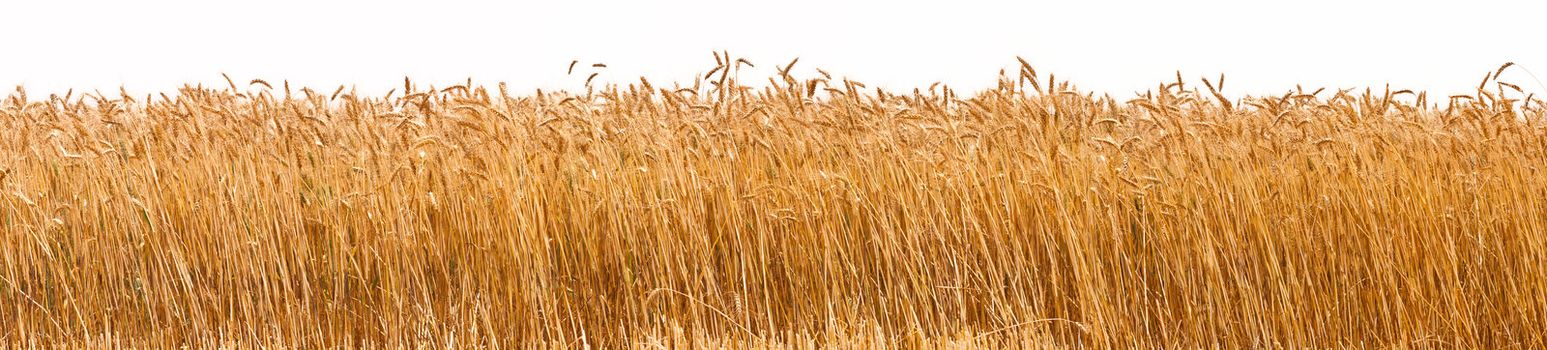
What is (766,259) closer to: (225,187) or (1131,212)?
(1131,212)

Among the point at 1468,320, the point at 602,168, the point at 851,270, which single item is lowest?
the point at 1468,320

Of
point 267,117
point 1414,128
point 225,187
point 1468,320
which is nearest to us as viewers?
point 1468,320

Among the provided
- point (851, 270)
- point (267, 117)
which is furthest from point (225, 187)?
point (851, 270)

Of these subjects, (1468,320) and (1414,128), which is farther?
(1414,128)

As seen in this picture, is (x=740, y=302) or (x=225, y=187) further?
(x=225, y=187)

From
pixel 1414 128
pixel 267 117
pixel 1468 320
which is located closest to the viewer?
pixel 1468 320

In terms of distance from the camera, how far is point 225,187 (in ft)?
11.6

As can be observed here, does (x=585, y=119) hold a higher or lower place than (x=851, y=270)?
higher

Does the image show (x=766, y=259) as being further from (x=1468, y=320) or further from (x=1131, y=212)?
(x=1468, y=320)

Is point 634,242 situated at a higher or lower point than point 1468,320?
higher

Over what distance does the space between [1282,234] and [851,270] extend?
1.05 metres

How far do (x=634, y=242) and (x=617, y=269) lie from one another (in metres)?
0.09

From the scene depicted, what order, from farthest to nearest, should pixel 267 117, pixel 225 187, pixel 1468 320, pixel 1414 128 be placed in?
pixel 267 117 → pixel 1414 128 → pixel 225 187 → pixel 1468 320

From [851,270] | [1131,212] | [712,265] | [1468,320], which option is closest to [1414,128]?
[1468,320]
